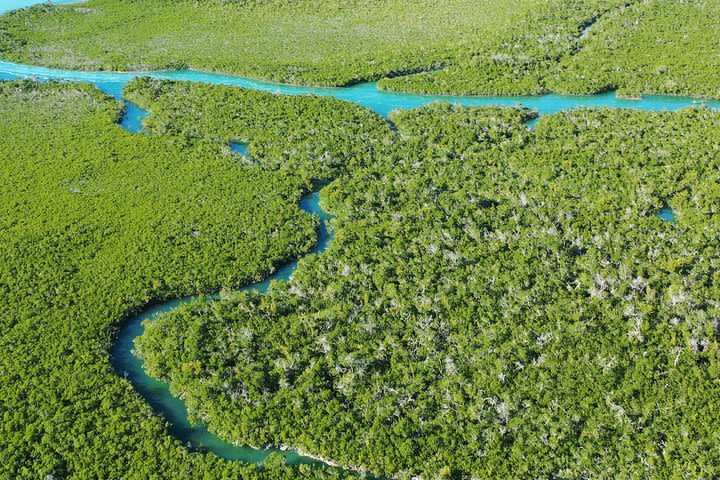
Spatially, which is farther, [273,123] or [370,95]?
[370,95]

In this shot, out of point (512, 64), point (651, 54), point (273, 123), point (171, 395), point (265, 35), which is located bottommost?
point (171, 395)

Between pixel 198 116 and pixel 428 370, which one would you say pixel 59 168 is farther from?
pixel 428 370

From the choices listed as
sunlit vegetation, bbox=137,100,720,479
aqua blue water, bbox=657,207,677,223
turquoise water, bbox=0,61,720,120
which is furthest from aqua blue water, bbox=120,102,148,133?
aqua blue water, bbox=657,207,677,223

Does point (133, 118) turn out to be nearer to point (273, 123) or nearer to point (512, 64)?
point (273, 123)

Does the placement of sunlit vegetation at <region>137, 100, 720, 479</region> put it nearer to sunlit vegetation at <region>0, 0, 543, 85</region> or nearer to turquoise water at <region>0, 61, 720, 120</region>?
turquoise water at <region>0, 61, 720, 120</region>

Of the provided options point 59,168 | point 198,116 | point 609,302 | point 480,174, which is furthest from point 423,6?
point 609,302

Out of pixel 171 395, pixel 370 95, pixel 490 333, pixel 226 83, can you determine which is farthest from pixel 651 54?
pixel 171 395
